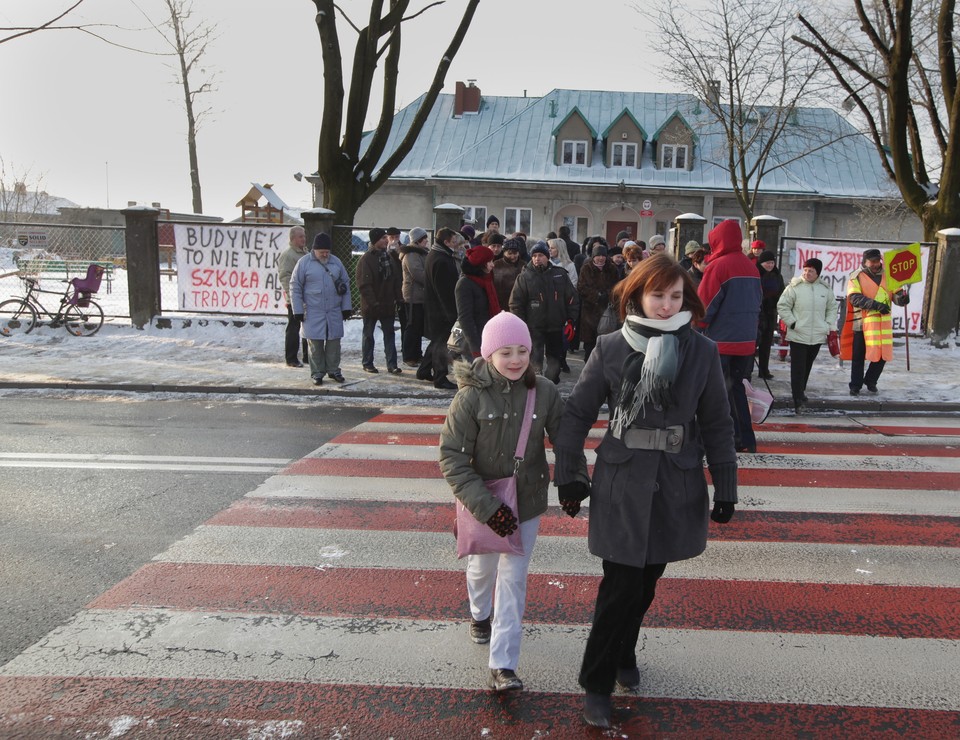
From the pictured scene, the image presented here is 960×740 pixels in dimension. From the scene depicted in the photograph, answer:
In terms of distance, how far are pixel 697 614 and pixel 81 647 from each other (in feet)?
Result: 9.55

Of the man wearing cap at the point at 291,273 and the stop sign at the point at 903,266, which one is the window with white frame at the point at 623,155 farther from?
the man wearing cap at the point at 291,273

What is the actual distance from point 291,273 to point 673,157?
3093 cm

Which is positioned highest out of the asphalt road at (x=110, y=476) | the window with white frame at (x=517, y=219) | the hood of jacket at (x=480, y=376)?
the window with white frame at (x=517, y=219)

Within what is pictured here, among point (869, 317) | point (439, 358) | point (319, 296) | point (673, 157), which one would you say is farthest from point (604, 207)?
point (319, 296)

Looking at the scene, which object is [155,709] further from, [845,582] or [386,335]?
[386,335]

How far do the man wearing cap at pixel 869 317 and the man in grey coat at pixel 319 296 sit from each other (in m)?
6.48

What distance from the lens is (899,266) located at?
12.3 m

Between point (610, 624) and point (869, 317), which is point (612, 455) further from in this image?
point (869, 317)

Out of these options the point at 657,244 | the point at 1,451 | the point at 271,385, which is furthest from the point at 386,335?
the point at 1,451

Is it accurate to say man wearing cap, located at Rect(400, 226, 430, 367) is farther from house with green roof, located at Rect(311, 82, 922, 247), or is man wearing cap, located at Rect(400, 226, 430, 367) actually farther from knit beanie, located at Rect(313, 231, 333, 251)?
house with green roof, located at Rect(311, 82, 922, 247)

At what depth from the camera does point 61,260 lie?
19547mm

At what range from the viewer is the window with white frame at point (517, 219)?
125 ft

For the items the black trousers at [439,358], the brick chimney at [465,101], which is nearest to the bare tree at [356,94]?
the black trousers at [439,358]

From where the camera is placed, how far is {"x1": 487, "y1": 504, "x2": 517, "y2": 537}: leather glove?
10.7 feet
